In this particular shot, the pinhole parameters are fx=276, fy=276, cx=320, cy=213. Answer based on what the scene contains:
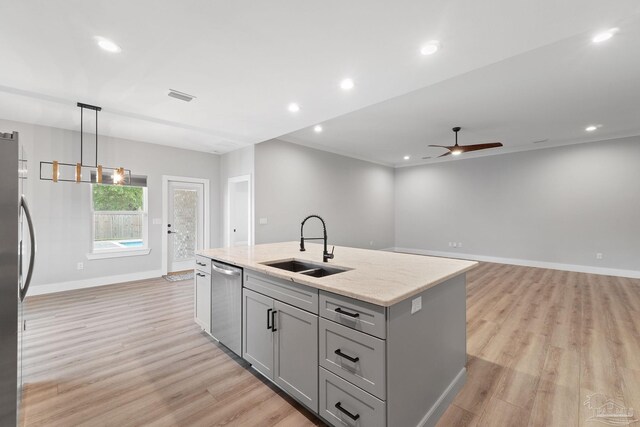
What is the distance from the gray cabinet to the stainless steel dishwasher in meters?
0.11

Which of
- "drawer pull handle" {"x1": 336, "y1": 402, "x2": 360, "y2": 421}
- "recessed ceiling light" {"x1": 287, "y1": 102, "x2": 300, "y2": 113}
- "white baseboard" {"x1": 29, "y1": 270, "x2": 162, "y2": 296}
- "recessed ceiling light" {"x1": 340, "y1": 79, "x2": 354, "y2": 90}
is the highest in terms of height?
"recessed ceiling light" {"x1": 287, "y1": 102, "x2": 300, "y2": 113}

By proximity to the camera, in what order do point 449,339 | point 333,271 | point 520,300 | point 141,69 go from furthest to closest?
point 520,300
point 141,69
point 333,271
point 449,339

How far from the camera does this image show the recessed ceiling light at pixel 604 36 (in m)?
2.36

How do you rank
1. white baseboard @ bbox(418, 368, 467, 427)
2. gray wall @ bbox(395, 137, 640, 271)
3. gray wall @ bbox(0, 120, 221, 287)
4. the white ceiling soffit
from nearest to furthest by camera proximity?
white baseboard @ bbox(418, 368, 467, 427)
the white ceiling soffit
gray wall @ bbox(0, 120, 221, 287)
gray wall @ bbox(395, 137, 640, 271)

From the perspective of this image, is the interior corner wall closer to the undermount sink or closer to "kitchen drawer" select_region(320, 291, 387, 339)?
the undermount sink

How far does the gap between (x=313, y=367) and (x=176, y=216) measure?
17.3 feet

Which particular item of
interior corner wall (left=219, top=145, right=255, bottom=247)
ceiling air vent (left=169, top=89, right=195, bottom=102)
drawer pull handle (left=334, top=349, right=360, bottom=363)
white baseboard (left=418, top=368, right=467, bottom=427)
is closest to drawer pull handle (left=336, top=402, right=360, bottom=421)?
drawer pull handle (left=334, top=349, right=360, bottom=363)

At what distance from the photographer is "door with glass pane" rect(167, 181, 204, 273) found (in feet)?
19.1

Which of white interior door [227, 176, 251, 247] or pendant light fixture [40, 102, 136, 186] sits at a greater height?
pendant light fixture [40, 102, 136, 186]

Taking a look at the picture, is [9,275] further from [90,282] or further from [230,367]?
[90,282]

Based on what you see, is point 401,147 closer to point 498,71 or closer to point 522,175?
point 522,175

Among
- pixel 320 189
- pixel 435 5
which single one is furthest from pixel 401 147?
pixel 435 5

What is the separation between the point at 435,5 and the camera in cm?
182

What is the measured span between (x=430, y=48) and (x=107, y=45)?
266cm
